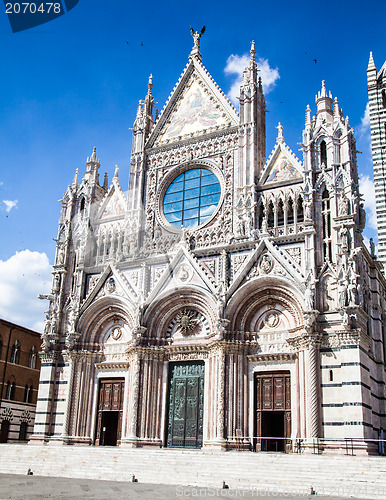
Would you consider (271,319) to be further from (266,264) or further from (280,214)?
(280,214)

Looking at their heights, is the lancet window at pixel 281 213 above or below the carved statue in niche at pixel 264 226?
above

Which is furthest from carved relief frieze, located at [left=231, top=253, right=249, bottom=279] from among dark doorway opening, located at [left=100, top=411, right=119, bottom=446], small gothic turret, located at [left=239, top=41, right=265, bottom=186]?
dark doorway opening, located at [left=100, top=411, right=119, bottom=446]

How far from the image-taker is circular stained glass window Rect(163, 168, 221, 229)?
30.6 meters

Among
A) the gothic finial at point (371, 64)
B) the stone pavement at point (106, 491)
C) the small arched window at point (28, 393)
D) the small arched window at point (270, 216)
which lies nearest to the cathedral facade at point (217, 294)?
the small arched window at point (270, 216)

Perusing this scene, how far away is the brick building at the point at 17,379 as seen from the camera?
37.4 meters

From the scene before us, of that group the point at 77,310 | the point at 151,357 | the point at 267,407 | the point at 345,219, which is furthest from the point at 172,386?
the point at 345,219

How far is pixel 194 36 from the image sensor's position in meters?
35.4

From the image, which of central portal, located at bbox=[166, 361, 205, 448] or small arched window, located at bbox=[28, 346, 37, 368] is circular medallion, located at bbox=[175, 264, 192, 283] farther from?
small arched window, located at bbox=[28, 346, 37, 368]

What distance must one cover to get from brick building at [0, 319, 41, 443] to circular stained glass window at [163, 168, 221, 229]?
1478cm

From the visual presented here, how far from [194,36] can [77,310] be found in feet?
61.0

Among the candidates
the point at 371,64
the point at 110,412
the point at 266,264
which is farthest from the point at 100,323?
the point at 371,64

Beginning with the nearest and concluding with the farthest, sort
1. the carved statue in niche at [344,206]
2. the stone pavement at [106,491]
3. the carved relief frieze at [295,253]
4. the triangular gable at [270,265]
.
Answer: the stone pavement at [106,491] < the carved statue in niche at [344,206] < the triangular gable at [270,265] < the carved relief frieze at [295,253]

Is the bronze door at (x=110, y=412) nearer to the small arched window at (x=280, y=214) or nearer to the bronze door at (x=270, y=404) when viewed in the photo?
the bronze door at (x=270, y=404)

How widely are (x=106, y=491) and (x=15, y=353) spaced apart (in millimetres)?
24507
